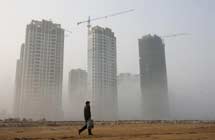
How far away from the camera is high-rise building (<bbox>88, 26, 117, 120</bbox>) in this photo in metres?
134

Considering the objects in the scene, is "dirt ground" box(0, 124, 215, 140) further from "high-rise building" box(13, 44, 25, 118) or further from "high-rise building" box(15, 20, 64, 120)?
"high-rise building" box(13, 44, 25, 118)

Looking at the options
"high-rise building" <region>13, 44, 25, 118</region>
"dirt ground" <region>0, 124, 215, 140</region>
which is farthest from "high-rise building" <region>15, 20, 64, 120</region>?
"dirt ground" <region>0, 124, 215, 140</region>

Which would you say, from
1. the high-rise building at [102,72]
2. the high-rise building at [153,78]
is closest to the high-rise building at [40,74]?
the high-rise building at [102,72]

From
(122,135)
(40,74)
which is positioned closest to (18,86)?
(40,74)

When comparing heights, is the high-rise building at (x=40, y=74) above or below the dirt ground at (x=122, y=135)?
above

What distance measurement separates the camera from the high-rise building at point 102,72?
5295 inches

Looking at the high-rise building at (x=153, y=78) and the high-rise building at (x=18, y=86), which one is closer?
the high-rise building at (x=18, y=86)

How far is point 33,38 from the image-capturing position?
5364 inches

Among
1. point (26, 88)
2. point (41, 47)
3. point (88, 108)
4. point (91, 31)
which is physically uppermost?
point (91, 31)

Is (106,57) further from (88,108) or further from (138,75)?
(88,108)

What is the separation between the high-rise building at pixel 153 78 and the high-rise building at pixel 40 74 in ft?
222

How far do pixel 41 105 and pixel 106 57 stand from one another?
44522 mm

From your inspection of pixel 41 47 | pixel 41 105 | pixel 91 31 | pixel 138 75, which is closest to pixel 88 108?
pixel 41 105

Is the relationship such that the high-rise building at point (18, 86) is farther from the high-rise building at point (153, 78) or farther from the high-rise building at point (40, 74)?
the high-rise building at point (153, 78)
